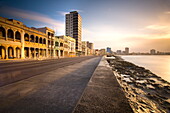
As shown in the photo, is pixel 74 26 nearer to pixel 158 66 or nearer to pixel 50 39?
pixel 50 39

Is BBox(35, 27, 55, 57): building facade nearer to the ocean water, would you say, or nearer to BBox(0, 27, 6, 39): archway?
BBox(0, 27, 6, 39): archway

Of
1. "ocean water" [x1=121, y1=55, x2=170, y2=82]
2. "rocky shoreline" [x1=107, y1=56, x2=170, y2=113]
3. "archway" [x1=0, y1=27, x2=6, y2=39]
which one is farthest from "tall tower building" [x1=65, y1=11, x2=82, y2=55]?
"rocky shoreline" [x1=107, y1=56, x2=170, y2=113]

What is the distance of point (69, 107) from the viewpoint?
92.4 inches

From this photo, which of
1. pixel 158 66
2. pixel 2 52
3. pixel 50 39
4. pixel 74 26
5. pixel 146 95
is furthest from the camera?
pixel 74 26

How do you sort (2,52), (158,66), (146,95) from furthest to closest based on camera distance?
(158,66) → (2,52) → (146,95)

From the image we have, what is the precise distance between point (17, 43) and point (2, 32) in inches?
159

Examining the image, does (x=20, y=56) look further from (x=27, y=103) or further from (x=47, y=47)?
(x=27, y=103)

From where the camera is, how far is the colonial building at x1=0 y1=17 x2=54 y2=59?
66.0ft

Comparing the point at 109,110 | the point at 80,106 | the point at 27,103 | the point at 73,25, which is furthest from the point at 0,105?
the point at 73,25

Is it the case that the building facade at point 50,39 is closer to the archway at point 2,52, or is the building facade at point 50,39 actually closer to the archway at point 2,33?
the archway at point 2,33

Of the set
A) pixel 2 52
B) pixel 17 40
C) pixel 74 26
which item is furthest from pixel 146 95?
pixel 74 26

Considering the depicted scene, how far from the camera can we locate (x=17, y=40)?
2294cm

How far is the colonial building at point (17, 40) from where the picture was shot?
20.1 m

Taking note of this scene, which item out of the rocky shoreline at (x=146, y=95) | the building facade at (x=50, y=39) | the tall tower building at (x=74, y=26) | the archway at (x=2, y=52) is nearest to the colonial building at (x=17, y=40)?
the archway at (x=2, y=52)
